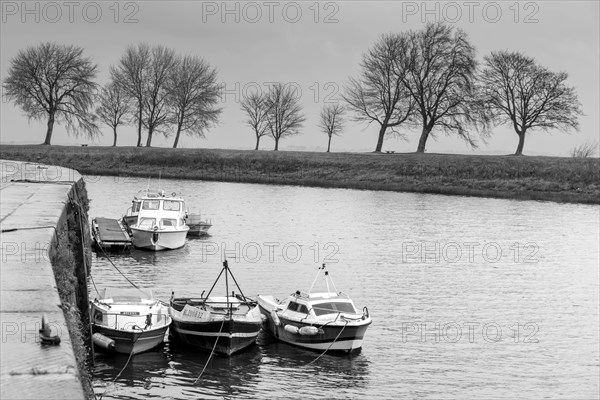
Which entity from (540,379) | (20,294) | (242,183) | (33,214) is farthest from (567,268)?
(242,183)

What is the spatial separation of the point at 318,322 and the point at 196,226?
2630 centimetres

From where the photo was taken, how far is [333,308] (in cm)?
2620

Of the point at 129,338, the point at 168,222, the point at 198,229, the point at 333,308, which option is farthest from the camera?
the point at 198,229

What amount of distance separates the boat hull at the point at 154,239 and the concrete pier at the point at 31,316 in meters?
19.6

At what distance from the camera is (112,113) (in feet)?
430

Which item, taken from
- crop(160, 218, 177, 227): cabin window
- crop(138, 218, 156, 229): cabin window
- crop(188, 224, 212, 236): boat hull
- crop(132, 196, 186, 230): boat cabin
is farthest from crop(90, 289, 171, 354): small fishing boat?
crop(188, 224, 212, 236): boat hull

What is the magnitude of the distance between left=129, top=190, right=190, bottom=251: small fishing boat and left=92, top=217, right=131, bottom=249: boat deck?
807 mm

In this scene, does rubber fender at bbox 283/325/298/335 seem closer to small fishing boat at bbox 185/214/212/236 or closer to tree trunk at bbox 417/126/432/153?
small fishing boat at bbox 185/214/212/236

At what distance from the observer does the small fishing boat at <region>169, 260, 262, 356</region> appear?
2381cm

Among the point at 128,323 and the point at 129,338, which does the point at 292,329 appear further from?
the point at 129,338

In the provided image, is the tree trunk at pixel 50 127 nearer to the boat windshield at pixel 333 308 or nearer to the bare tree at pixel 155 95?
the bare tree at pixel 155 95

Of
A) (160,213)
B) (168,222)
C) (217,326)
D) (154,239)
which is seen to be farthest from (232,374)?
(160,213)

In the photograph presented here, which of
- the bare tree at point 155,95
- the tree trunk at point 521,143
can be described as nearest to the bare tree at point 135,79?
the bare tree at point 155,95

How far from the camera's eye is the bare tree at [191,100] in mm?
124625
